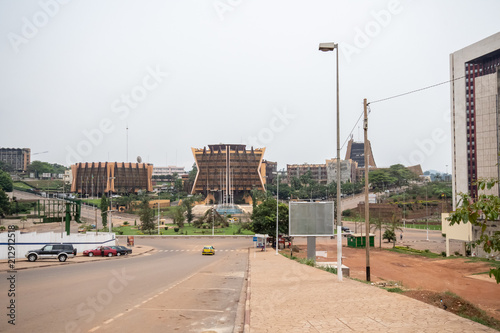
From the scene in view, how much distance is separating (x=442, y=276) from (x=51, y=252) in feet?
97.8

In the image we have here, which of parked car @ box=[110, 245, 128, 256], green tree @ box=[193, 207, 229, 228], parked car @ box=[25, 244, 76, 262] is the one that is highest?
parked car @ box=[25, 244, 76, 262]

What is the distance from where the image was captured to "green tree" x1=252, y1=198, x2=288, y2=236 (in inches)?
2060

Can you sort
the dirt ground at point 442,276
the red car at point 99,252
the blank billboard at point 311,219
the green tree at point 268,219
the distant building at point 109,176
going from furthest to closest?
the distant building at point 109,176 → the green tree at point 268,219 → the red car at point 99,252 → the blank billboard at point 311,219 → the dirt ground at point 442,276

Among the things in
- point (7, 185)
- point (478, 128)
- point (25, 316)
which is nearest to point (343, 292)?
point (25, 316)

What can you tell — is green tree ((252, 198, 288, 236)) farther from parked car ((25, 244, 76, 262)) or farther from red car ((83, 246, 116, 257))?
parked car ((25, 244, 76, 262))

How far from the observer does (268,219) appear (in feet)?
170

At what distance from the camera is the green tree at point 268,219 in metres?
52.3

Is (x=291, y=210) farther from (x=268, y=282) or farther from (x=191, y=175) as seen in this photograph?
(x=191, y=175)

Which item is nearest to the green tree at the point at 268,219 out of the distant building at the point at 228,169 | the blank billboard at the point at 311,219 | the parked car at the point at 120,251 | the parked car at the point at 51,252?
the blank billboard at the point at 311,219

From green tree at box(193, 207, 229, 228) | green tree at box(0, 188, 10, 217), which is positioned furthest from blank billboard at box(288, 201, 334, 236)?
green tree at box(0, 188, 10, 217)

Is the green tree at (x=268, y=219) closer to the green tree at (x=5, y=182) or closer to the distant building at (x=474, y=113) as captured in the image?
the distant building at (x=474, y=113)

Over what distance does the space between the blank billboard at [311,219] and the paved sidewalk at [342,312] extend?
19.5 metres

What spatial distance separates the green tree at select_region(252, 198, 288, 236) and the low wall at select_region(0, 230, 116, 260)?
2041 centimetres

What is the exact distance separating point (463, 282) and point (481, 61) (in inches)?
3083
